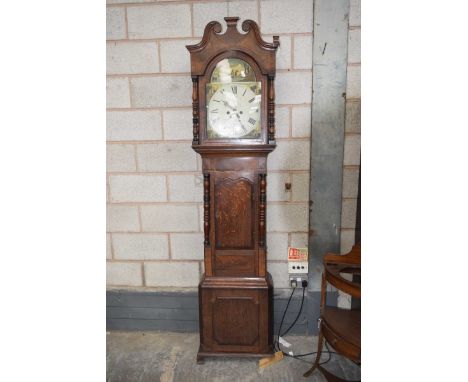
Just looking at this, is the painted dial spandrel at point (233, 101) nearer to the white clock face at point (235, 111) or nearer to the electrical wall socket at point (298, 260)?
the white clock face at point (235, 111)

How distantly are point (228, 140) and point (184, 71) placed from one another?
598 mm

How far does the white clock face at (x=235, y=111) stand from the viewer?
1.64 metres

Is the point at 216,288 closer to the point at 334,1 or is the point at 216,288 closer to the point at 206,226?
the point at 206,226

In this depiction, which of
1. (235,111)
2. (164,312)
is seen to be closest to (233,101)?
(235,111)

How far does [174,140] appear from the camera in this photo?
197cm

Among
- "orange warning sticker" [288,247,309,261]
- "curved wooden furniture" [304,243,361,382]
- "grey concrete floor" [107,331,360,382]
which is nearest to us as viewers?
"curved wooden furniture" [304,243,361,382]

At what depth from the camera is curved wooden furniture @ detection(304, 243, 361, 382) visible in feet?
4.72

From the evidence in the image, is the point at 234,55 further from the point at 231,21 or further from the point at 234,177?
the point at 234,177

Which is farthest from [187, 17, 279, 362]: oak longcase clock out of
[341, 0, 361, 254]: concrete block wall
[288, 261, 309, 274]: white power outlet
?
[341, 0, 361, 254]: concrete block wall

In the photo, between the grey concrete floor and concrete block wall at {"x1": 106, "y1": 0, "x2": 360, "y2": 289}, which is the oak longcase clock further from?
concrete block wall at {"x1": 106, "y1": 0, "x2": 360, "y2": 289}

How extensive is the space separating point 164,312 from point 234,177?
1139 mm

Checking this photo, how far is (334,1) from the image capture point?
1766 millimetres

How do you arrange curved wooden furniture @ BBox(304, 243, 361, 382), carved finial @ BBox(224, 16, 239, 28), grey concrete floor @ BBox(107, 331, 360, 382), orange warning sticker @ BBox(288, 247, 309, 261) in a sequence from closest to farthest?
curved wooden furniture @ BBox(304, 243, 361, 382), carved finial @ BBox(224, 16, 239, 28), grey concrete floor @ BBox(107, 331, 360, 382), orange warning sticker @ BBox(288, 247, 309, 261)

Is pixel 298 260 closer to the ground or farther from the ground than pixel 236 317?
farther from the ground
